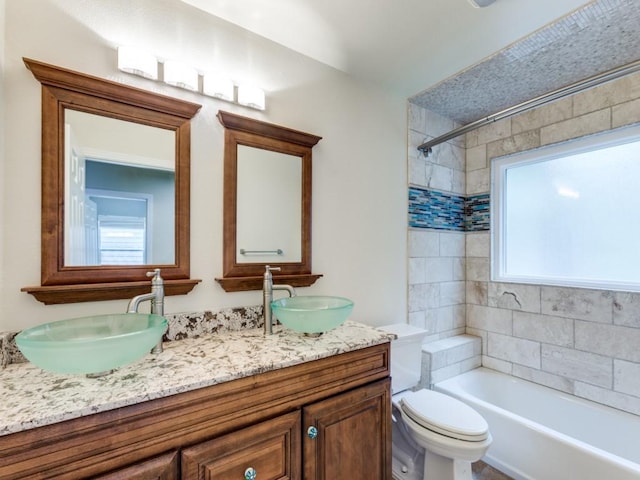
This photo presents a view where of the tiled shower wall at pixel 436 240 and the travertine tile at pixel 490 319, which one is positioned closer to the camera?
the tiled shower wall at pixel 436 240

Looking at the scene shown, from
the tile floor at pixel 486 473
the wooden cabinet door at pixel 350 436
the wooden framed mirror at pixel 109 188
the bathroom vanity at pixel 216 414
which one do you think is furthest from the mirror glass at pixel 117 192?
the tile floor at pixel 486 473

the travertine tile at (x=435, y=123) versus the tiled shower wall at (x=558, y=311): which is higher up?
the travertine tile at (x=435, y=123)

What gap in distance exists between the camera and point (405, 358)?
194 centimetres

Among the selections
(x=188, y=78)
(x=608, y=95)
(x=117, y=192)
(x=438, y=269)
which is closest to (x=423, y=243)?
(x=438, y=269)

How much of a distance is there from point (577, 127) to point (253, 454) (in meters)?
2.74

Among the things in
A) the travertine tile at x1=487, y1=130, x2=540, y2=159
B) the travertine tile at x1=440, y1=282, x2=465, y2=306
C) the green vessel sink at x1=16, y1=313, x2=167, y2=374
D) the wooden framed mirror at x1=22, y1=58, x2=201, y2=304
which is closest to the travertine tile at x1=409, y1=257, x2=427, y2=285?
the travertine tile at x1=440, y1=282, x2=465, y2=306

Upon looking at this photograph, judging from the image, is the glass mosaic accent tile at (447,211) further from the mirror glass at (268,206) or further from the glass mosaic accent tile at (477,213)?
the mirror glass at (268,206)

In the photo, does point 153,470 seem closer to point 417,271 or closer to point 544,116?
Answer: point 417,271

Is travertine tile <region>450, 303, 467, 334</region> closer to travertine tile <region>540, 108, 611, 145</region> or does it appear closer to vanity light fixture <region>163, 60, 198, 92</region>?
travertine tile <region>540, 108, 611, 145</region>

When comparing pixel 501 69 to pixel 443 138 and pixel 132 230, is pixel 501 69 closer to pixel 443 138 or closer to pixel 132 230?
pixel 443 138

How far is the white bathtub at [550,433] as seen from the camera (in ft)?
5.08

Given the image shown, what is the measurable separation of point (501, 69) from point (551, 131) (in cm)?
69

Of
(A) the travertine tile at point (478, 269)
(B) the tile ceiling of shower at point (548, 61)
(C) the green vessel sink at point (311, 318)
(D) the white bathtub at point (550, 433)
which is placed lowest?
(D) the white bathtub at point (550, 433)

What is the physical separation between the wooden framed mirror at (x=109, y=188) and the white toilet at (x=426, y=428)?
1344mm
